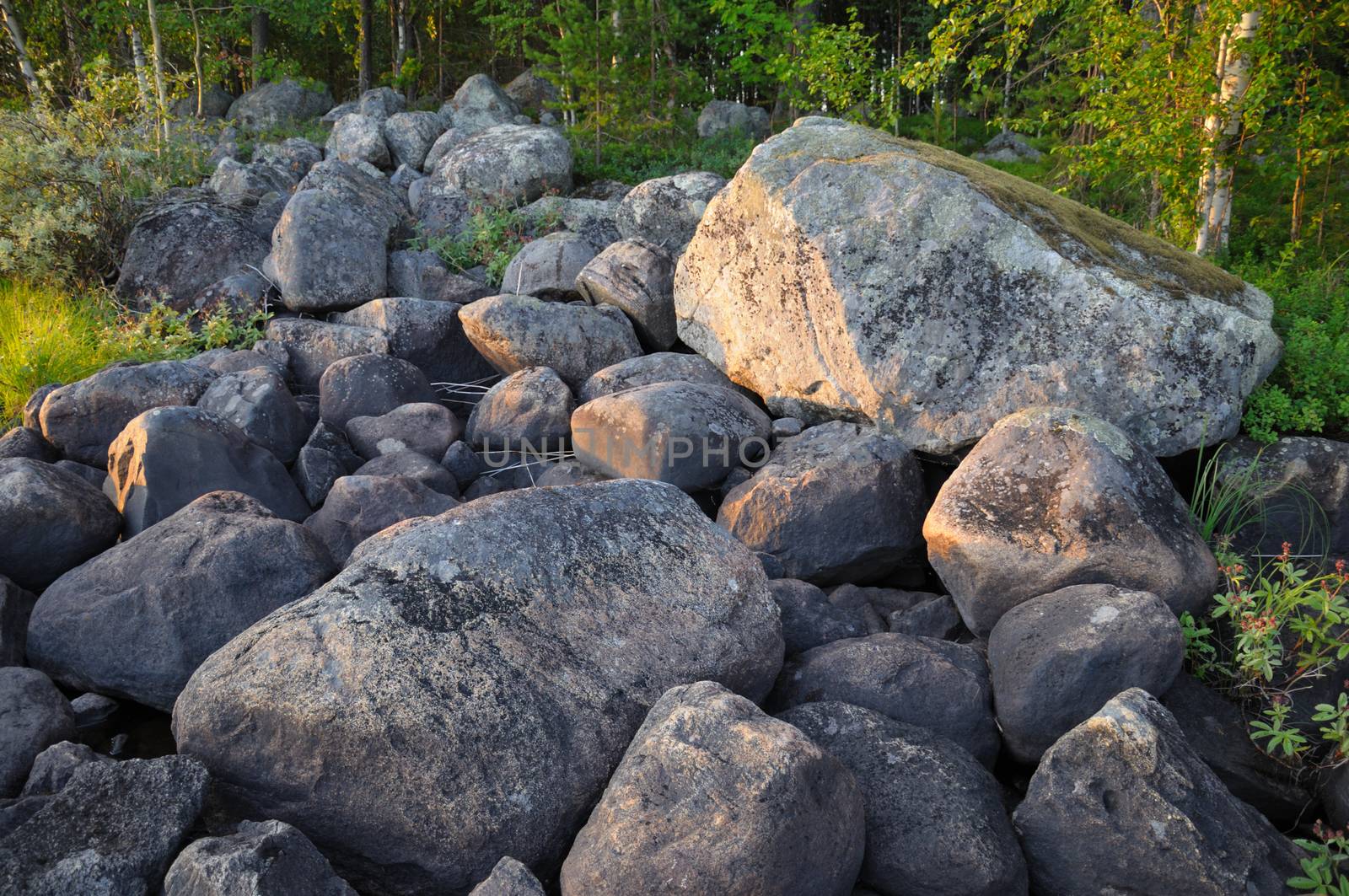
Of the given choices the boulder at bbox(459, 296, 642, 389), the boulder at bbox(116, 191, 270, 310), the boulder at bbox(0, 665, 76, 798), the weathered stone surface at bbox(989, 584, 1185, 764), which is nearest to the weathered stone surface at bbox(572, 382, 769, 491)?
the boulder at bbox(459, 296, 642, 389)

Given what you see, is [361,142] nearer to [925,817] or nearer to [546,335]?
[546,335]

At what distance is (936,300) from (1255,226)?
6079 millimetres

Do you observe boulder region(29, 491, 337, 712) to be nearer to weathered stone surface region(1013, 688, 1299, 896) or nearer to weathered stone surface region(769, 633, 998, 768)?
weathered stone surface region(769, 633, 998, 768)

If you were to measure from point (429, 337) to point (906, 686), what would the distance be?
16.3ft

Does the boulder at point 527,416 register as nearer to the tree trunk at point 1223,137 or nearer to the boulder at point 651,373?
the boulder at point 651,373

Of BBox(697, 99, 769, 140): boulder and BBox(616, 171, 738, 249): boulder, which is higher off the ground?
BBox(697, 99, 769, 140): boulder

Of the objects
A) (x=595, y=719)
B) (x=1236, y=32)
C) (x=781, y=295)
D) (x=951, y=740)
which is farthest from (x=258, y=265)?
(x=1236, y=32)

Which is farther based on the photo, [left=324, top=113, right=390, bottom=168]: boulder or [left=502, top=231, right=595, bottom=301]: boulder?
[left=324, top=113, right=390, bottom=168]: boulder

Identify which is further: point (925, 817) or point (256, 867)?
point (925, 817)

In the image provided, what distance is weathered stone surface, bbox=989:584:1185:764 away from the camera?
157 inches

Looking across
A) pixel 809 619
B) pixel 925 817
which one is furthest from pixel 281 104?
pixel 925 817

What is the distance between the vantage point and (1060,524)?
4.59 meters

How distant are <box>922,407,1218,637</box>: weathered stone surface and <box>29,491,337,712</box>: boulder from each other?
3.03 metres

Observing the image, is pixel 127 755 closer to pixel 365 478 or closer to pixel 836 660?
pixel 365 478
